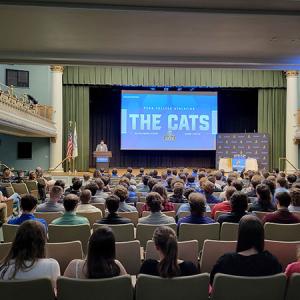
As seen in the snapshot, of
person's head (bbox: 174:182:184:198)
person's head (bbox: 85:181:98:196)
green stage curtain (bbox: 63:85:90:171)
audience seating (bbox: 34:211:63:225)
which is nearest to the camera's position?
audience seating (bbox: 34:211:63:225)

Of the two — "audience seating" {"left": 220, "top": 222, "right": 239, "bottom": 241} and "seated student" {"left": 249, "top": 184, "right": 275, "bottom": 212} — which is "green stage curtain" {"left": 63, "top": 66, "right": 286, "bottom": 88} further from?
"audience seating" {"left": 220, "top": 222, "right": 239, "bottom": 241}

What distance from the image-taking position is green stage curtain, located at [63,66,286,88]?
19422 mm

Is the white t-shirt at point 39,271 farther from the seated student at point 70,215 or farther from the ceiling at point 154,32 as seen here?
the ceiling at point 154,32

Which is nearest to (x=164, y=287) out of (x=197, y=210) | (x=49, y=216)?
(x=197, y=210)

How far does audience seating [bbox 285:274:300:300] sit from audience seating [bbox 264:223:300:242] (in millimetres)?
1709

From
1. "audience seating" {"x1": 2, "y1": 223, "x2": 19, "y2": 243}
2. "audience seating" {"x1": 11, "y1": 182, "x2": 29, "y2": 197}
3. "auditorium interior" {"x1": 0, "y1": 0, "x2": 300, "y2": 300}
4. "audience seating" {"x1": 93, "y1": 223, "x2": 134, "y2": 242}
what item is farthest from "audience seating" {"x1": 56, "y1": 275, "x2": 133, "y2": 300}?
"audience seating" {"x1": 11, "y1": 182, "x2": 29, "y2": 197}

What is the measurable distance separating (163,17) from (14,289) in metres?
3.13

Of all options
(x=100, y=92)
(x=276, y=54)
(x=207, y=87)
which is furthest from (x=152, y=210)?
(x=100, y=92)

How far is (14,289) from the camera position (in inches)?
93.5

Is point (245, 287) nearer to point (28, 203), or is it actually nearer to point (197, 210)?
point (197, 210)

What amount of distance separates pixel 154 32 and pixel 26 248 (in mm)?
3208

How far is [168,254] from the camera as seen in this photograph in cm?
249

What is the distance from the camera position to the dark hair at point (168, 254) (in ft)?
7.98

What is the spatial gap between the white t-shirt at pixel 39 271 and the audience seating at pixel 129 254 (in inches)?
33.7
